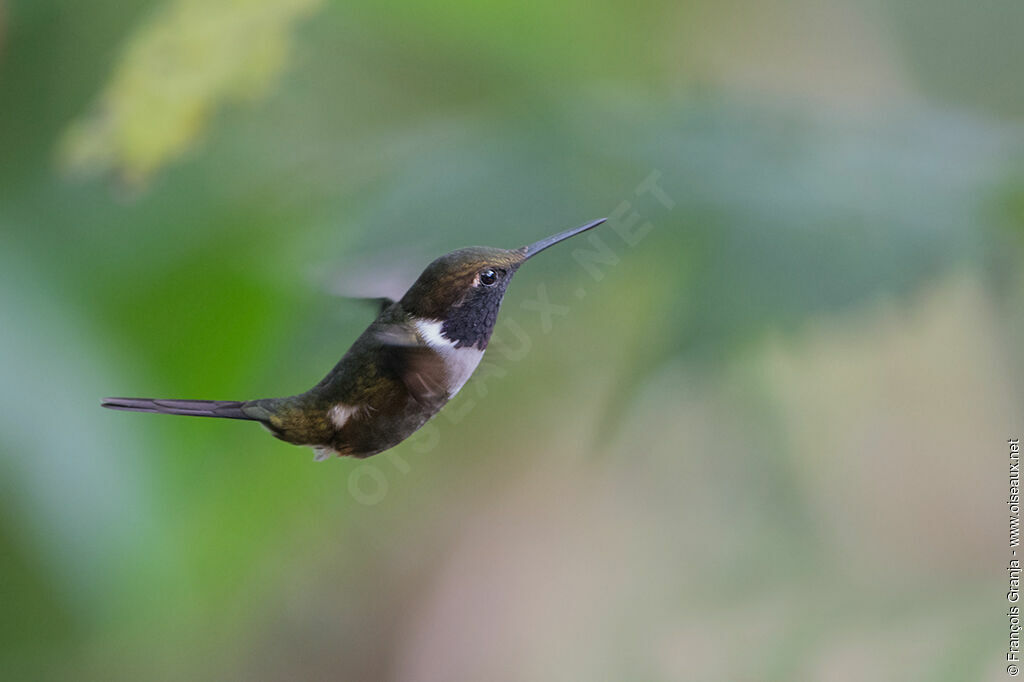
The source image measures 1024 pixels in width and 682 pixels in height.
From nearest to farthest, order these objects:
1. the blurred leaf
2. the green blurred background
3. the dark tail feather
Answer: the dark tail feather → the green blurred background → the blurred leaf

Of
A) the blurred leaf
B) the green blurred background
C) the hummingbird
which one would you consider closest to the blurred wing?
the hummingbird

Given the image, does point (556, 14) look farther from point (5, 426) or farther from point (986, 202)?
point (5, 426)

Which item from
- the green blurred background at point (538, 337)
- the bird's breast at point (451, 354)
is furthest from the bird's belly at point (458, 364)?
the green blurred background at point (538, 337)

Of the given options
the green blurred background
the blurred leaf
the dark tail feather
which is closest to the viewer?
the dark tail feather

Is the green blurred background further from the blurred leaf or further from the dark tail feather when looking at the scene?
the dark tail feather

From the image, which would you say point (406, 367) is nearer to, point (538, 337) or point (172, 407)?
point (172, 407)

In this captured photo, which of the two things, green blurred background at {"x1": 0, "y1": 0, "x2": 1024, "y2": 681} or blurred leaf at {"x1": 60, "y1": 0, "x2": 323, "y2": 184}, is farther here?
blurred leaf at {"x1": 60, "y1": 0, "x2": 323, "y2": 184}

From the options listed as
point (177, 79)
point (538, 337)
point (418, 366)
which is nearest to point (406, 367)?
point (418, 366)

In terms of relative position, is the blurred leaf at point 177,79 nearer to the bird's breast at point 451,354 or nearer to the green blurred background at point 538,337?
the green blurred background at point 538,337
